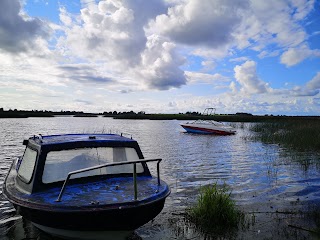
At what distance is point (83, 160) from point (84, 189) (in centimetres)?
105

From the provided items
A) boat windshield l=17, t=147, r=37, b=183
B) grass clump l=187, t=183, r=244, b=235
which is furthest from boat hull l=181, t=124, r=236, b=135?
boat windshield l=17, t=147, r=37, b=183

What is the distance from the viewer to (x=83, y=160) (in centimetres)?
783

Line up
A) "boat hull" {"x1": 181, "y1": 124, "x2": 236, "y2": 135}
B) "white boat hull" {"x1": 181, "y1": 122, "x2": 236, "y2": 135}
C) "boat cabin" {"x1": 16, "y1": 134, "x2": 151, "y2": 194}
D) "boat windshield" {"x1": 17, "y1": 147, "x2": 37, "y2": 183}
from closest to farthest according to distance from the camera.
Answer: "boat cabin" {"x1": 16, "y1": 134, "x2": 151, "y2": 194}, "boat windshield" {"x1": 17, "y1": 147, "x2": 37, "y2": 183}, "boat hull" {"x1": 181, "y1": 124, "x2": 236, "y2": 135}, "white boat hull" {"x1": 181, "y1": 122, "x2": 236, "y2": 135}

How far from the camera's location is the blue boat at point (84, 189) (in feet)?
20.0

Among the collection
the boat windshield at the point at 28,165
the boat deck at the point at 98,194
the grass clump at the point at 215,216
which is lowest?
the grass clump at the point at 215,216

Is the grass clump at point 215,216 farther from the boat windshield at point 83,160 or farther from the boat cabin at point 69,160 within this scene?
the boat windshield at point 83,160

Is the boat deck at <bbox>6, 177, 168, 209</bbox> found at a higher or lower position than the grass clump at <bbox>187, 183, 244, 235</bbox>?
higher

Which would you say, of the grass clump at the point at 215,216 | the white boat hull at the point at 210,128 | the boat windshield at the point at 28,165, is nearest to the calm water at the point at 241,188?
the grass clump at the point at 215,216

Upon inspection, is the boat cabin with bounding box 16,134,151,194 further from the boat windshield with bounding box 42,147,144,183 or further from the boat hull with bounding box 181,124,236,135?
the boat hull with bounding box 181,124,236,135

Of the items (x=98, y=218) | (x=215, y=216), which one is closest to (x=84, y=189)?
(x=98, y=218)

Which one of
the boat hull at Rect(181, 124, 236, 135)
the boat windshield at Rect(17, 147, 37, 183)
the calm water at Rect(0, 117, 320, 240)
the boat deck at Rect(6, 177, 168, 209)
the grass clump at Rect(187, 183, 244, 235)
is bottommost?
Result: the calm water at Rect(0, 117, 320, 240)

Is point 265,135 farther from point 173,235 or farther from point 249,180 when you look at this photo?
point 173,235

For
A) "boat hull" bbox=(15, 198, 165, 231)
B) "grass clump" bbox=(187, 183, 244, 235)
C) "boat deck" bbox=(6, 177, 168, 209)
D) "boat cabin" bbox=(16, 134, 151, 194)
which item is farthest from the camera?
"grass clump" bbox=(187, 183, 244, 235)

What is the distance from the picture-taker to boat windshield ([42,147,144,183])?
23.9 feet
